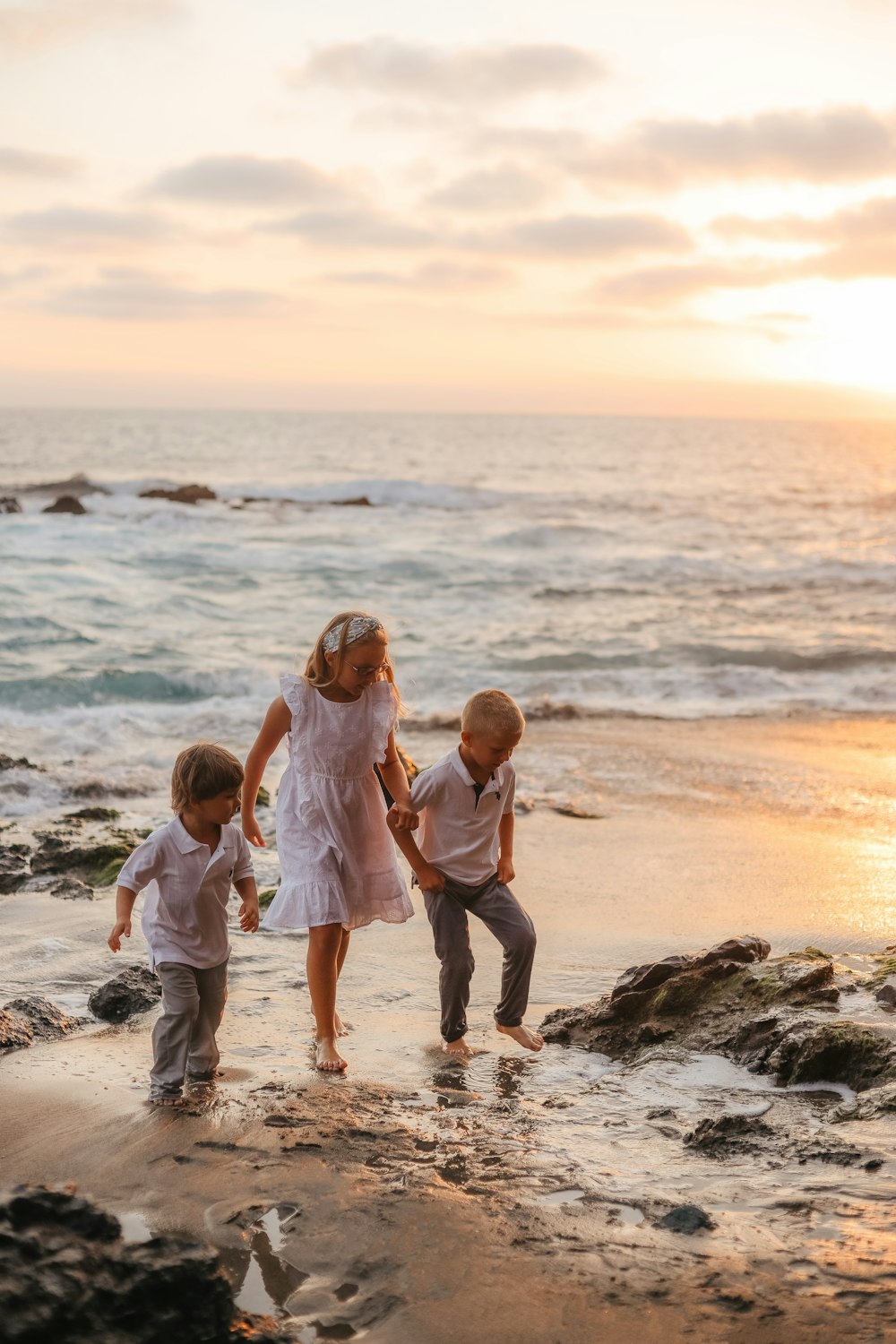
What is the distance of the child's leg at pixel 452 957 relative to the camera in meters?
4.25

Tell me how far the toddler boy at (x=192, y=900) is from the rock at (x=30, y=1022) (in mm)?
623

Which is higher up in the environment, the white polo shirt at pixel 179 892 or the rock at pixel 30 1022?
the white polo shirt at pixel 179 892

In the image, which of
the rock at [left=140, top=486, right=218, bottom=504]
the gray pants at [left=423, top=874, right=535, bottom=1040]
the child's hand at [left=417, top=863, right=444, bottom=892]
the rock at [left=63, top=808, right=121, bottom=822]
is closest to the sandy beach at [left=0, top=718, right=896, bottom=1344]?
the gray pants at [left=423, top=874, right=535, bottom=1040]

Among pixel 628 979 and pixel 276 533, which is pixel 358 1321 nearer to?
pixel 628 979

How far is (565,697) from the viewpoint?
13.1 meters

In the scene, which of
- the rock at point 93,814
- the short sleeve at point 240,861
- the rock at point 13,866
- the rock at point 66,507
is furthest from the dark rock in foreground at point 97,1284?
the rock at point 66,507

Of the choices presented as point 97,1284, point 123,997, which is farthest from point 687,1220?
point 123,997

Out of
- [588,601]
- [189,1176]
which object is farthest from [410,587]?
[189,1176]

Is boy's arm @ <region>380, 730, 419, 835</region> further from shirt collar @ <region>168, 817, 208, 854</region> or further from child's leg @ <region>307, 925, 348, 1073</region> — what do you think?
shirt collar @ <region>168, 817, 208, 854</region>

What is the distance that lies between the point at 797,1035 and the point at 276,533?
2663cm

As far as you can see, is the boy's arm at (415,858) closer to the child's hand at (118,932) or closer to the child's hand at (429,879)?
the child's hand at (429,879)

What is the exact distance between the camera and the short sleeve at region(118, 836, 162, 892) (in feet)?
12.3

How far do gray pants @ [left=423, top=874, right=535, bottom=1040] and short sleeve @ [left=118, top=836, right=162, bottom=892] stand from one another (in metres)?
1.07

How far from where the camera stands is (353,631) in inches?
165
